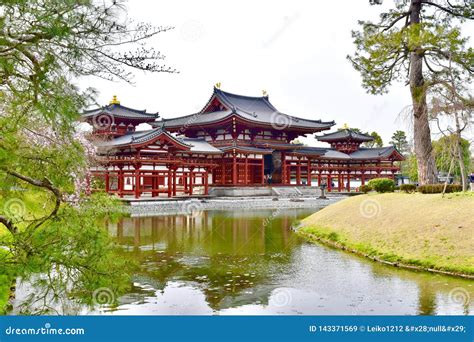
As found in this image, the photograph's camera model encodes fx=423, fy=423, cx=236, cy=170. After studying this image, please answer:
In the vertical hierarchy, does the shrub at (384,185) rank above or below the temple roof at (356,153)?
below

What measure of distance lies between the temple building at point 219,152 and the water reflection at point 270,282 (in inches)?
707

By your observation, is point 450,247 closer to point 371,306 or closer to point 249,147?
point 371,306

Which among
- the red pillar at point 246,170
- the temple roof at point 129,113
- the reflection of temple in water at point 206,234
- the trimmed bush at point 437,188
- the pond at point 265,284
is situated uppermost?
the temple roof at point 129,113

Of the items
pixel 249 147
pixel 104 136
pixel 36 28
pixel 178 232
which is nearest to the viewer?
pixel 36 28

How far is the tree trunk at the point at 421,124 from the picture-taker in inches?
914

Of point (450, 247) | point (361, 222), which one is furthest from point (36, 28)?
point (361, 222)

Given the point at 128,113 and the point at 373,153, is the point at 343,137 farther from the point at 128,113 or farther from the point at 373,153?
the point at 128,113

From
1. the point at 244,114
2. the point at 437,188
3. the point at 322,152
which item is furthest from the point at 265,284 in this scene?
the point at 322,152

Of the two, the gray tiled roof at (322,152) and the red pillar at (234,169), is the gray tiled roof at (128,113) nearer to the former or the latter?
the red pillar at (234,169)

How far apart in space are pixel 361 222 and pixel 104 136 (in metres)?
28.4

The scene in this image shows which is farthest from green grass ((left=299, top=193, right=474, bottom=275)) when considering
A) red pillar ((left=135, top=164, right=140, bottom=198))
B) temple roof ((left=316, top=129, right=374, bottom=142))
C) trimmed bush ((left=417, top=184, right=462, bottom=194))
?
temple roof ((left=316, top=129, right=374, bottom=142))

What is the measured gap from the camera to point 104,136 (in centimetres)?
3956

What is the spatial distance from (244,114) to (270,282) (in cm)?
3813

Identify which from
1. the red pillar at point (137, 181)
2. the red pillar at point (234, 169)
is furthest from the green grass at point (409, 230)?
the red pillar at point (234, 169)
